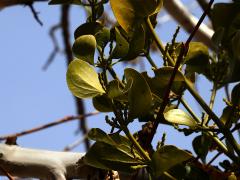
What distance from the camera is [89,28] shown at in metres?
0.62

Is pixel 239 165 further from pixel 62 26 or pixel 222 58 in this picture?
pixel 62 26

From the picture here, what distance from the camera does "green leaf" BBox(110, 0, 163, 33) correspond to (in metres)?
0.53

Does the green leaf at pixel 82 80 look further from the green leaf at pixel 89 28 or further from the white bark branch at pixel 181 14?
the white bark branch at pixel 181 14

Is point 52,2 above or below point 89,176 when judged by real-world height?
above

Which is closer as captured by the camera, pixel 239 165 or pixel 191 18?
pixel 239 165

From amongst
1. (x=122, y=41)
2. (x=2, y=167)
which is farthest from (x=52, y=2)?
(x=2, y=167)

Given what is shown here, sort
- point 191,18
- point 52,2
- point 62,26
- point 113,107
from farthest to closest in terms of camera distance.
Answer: point 62,26, point 191,18, point 52,2, point 113,107

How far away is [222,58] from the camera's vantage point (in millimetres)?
658

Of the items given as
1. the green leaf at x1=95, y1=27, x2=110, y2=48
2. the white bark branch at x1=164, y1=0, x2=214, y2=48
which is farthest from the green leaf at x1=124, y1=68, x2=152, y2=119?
the white bark branch at x1=164, y1=0, x2=214, y2=48

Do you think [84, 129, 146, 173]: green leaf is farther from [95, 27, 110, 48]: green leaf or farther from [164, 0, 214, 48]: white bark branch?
[164, 0, 214, 48]: white bark branch

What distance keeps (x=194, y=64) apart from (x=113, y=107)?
14 cm

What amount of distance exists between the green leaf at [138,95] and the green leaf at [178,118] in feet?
0.13

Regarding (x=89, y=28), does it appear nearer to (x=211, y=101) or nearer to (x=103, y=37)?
(x=103, y=37)

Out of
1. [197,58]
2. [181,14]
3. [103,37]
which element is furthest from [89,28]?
[181,14]
